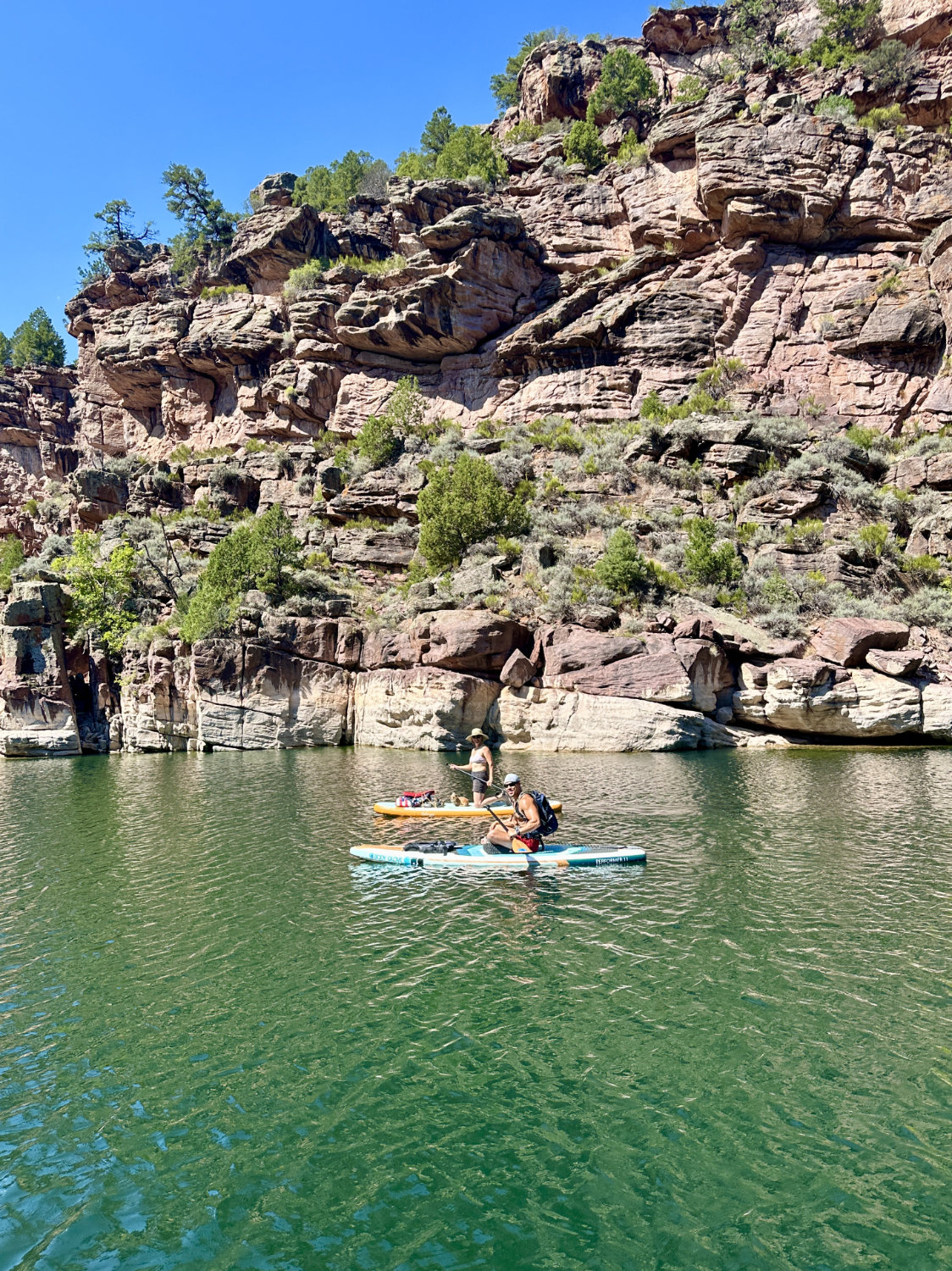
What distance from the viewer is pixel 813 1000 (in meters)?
9.08

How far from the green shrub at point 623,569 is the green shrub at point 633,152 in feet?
139

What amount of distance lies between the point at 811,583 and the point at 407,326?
135 ft

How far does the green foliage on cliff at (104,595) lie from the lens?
4606 cm

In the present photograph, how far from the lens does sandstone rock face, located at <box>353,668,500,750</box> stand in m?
36.2

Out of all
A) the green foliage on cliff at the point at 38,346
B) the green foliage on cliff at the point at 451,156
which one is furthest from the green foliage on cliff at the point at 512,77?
the green foliage on cliff at the point at 38,346

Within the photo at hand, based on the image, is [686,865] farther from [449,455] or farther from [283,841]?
[449,455]

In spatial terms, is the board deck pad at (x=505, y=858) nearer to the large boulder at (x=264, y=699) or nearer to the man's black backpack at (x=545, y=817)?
the man's black backpack at (x=545, y=817)

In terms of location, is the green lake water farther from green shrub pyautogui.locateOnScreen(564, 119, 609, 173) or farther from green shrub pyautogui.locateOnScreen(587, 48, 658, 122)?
green shrub pyautogui.locateOnScreen(587, 48, 658, 122)

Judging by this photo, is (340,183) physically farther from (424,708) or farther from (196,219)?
(424,708)

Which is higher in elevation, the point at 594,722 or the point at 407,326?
the point at 407,326

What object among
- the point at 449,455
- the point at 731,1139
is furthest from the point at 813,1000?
the point at 449,455

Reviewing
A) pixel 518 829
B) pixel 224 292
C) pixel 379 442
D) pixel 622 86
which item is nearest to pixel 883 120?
pixel 622 86

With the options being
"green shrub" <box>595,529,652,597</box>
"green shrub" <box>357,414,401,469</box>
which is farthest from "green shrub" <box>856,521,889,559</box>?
"green shrub" <box>357,414,401,469</box>

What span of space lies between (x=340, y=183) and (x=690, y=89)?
3420 centimetres
